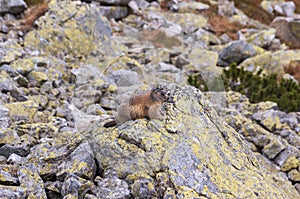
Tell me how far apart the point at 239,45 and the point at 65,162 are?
1562cm

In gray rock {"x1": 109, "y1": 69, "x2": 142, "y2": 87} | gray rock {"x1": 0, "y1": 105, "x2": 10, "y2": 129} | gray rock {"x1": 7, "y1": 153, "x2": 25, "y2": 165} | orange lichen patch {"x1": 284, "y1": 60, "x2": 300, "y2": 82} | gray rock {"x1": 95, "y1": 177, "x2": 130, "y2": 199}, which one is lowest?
orange lichen patch {"x1": 284, "y1": 60, "x2": 300, "y2": 82}

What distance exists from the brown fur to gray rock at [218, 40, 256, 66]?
13971mm

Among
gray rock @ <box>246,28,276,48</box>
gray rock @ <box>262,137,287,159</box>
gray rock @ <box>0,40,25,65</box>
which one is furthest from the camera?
gray rock @ <box>246,28,276,48</box>

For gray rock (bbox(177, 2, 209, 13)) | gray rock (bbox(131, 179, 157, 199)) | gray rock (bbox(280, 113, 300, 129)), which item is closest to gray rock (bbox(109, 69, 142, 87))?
gray rock (bbox(280, 113, 300, 129))

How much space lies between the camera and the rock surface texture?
5293 mm

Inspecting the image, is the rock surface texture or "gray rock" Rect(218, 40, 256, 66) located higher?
the rock surface texture

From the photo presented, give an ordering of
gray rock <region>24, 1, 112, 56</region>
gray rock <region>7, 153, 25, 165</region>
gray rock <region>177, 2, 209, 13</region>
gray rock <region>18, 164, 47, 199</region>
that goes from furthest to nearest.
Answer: gray rock <region>177, 2, 209, 13</region>, gray rock <region>24, 1, 112, 56</region>, gray rock <region>7, 153, 25, 165</region>, gray rock <region>18, 164, 47, 199</region>

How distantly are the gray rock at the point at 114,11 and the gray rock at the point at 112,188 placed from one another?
1415 cm

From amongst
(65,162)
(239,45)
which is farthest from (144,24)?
(65,162)

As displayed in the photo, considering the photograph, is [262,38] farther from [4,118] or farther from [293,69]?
[4,118]

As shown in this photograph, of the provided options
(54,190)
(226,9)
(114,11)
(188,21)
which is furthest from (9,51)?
(226,9)

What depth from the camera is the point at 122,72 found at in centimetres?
1095

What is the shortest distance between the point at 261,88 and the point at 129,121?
411 inches

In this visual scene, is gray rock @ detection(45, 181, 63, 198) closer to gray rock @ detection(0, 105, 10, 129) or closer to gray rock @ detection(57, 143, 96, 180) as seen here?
gray rock @ detection(57, 143, 96, 180)
